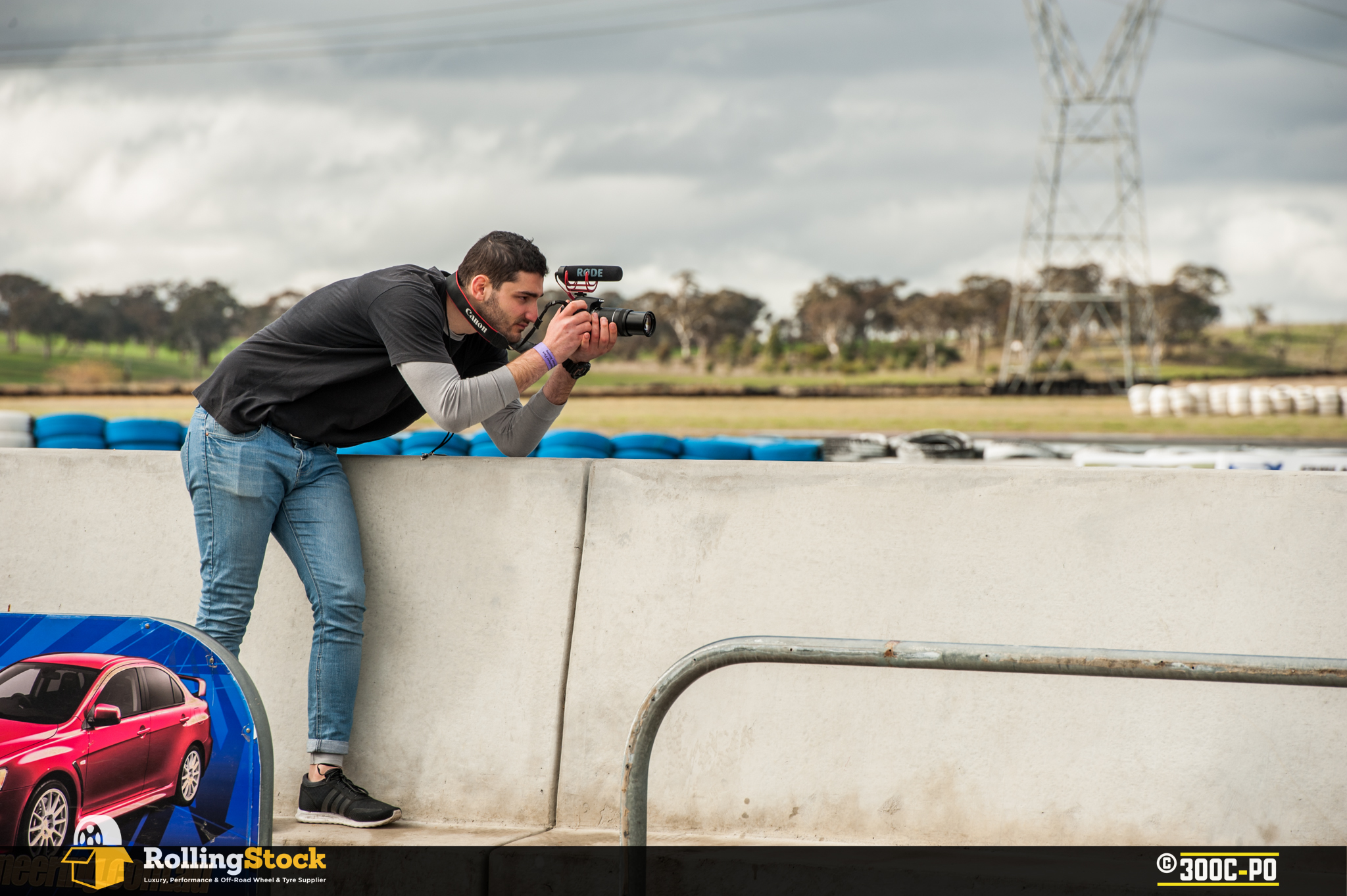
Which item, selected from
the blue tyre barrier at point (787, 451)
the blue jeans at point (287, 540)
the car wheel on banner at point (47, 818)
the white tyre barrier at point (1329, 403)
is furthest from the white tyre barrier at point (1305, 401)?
the car wheel on banner at point (47, 818)

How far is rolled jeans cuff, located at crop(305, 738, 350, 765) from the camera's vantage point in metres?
3.30

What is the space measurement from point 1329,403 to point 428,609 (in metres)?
36.4

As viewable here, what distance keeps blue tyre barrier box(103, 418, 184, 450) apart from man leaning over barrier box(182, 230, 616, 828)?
16.0 feet

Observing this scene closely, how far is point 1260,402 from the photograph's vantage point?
3359cm

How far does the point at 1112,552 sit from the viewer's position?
127 inches

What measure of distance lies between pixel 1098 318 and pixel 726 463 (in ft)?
152

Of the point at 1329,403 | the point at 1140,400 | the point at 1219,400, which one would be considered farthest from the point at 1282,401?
the point at 1140,400

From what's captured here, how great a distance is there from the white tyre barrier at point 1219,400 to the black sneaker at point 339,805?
3618cm

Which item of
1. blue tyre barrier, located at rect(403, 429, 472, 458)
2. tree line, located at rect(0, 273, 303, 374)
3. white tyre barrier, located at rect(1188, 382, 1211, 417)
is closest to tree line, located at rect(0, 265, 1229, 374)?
tree line, located at rect(0, 273, 303, 374)

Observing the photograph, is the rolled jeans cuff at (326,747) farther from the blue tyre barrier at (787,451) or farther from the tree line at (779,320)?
the tree line at (779,320)

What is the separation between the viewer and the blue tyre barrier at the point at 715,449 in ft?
26.4

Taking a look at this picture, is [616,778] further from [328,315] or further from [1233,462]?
[1233,462]

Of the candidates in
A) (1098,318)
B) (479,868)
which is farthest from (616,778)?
(1098,318)

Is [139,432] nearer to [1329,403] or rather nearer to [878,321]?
[1329,403]
